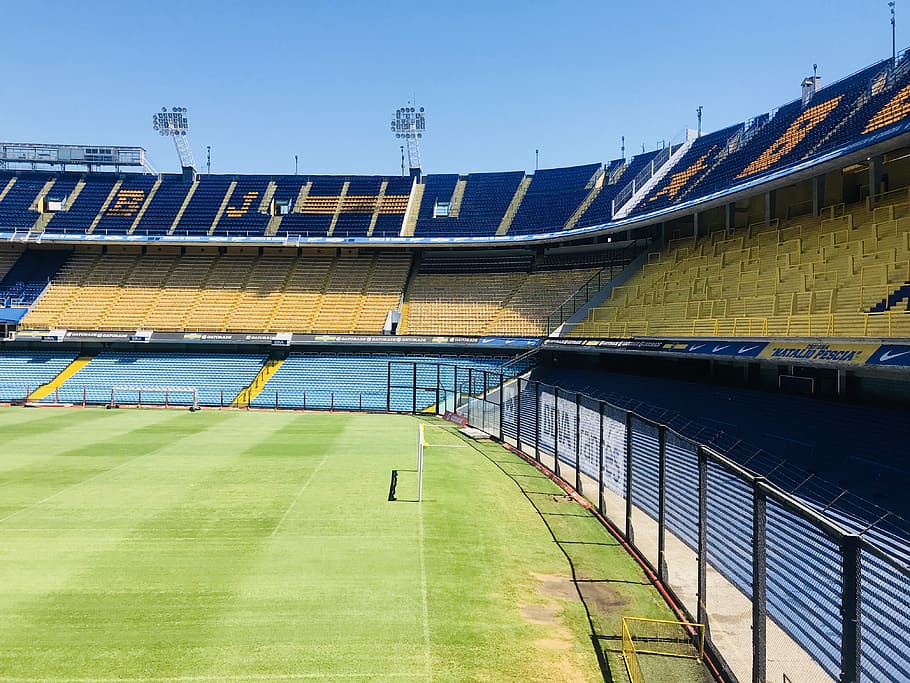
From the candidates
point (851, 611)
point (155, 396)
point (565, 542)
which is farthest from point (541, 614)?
point (155, 396)

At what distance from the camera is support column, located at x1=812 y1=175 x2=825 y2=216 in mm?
25031

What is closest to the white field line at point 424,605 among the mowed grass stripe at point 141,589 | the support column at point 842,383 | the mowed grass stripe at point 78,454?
the mowed grass stripe at point 141,589

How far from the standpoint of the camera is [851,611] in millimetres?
5578

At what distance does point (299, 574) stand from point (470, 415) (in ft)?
63.9

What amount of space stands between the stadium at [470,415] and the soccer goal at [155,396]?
548 millimetres

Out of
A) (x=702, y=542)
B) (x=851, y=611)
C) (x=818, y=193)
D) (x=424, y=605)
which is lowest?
(x=424, y=605)

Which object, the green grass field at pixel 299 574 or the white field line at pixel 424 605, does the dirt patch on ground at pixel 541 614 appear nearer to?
the green grass field at pixel 299 574

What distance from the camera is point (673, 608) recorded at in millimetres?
9883

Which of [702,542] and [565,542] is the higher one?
[702,542]

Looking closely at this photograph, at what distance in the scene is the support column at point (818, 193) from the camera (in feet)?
82.1

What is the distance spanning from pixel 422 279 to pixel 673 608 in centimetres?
3699

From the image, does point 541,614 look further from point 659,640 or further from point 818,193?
point 818,193

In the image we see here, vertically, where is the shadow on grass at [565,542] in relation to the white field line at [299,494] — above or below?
below

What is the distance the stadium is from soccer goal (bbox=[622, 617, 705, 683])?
5 cm
